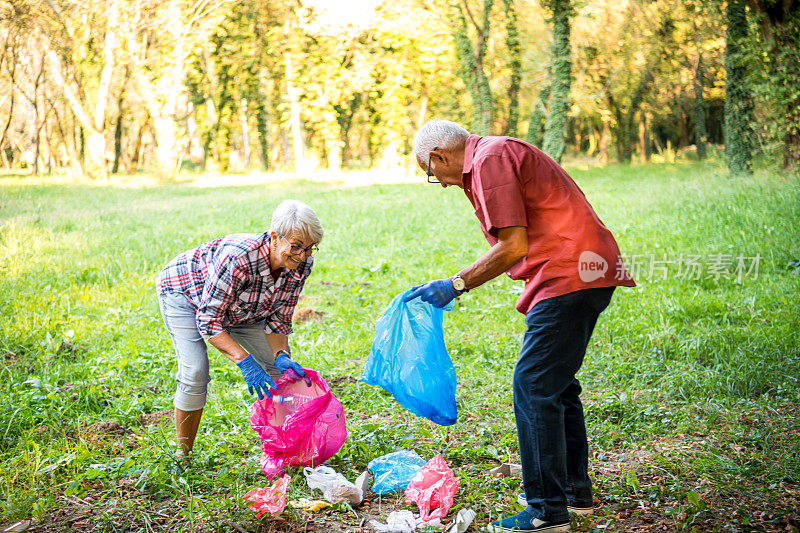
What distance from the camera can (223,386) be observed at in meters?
4.73

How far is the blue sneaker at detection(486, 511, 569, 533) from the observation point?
264 centimetres

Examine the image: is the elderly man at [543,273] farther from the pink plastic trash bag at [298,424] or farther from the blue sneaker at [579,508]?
the pink plastic trash bag at [298,424]

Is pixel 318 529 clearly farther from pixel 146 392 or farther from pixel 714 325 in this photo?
pixel 714 325

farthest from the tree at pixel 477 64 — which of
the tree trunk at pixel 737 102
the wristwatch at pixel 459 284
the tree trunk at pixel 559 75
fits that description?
the wristwatch at pixel 459 284

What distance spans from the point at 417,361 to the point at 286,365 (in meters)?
0.70

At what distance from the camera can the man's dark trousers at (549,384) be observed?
2.52 metres

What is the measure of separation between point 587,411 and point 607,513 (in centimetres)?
110

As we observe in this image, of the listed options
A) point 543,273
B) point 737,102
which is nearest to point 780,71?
point 737,102

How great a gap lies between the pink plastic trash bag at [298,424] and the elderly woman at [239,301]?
3.9 inches

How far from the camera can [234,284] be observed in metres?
3.09

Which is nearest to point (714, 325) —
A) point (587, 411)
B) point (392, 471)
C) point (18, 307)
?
point (587, 411)

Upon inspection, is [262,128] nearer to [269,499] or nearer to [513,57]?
[513,57]

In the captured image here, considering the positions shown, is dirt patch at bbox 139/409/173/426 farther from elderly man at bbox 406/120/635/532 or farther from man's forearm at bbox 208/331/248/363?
elderly man at bbox 406/120/635/532

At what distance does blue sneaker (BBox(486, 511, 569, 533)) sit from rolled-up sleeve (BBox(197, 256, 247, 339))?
158cm
